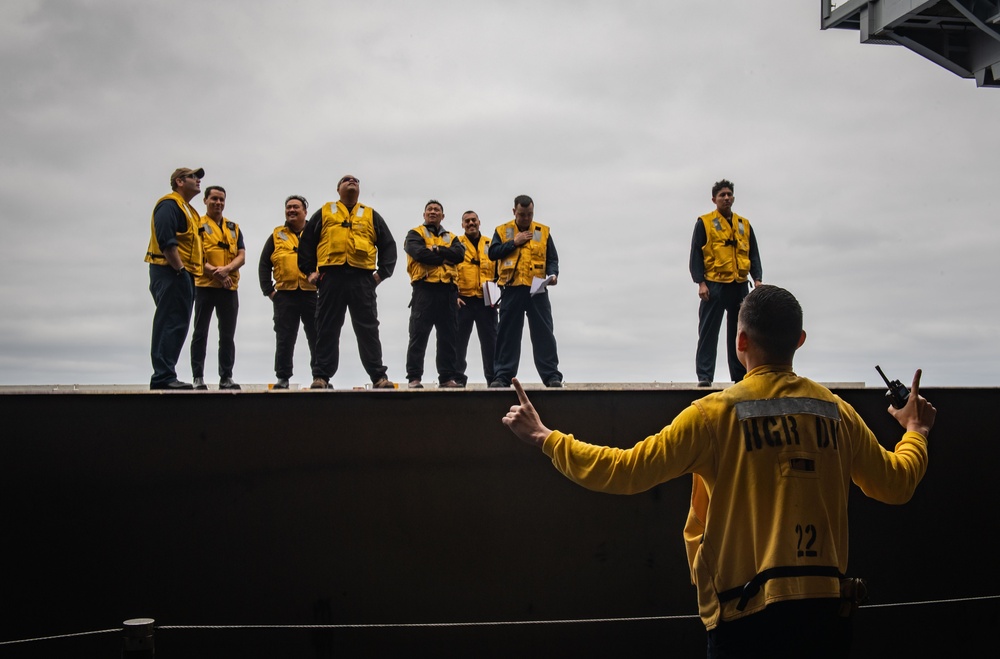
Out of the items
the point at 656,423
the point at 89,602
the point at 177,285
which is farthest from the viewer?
the point at 177,285

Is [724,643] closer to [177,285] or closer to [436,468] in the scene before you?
[436,468]

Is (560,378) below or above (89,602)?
above

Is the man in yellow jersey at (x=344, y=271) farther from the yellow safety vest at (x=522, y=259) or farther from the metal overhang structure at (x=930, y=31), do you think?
the metal overhang structure at (x=930, y=31)

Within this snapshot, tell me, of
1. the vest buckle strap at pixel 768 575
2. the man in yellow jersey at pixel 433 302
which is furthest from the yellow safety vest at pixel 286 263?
the vest buckle strap at pixel 768 575

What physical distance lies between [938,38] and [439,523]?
1155cm

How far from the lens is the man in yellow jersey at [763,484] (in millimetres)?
2455

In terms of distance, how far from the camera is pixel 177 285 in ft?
21.7

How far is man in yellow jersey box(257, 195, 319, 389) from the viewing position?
8570 mm

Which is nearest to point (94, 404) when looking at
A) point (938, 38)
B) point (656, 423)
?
point (656, 423)

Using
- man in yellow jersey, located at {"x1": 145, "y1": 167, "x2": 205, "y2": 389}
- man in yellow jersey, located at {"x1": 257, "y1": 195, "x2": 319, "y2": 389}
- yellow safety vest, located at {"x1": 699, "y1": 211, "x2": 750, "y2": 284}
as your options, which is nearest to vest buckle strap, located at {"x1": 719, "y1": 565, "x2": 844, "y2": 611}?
man in yellow jersey, located at {"x1": 145, "y1": 167, "x2": 205, "y2": 389}

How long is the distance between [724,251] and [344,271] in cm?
342

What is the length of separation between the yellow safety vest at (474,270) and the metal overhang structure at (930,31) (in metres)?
6.88

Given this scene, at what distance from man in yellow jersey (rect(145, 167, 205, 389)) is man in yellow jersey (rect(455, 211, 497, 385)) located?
3.36 m

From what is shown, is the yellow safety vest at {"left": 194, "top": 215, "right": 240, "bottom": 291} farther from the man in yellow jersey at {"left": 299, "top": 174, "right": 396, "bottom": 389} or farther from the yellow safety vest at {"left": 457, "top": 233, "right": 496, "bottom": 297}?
the yellow safety vest at {"left": 457, "top": 233, "right": 496, "bottom": 297}
